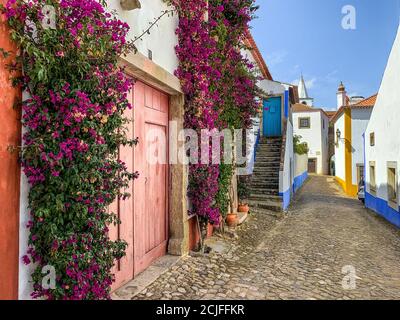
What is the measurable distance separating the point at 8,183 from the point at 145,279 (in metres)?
2.28

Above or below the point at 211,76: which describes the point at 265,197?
below

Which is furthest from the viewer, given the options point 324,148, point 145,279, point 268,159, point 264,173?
point 324,148

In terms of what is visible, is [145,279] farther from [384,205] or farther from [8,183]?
[384,205]

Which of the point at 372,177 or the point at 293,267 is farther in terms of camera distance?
the point at 372,177

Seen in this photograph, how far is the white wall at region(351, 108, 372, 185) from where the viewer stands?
19484mm

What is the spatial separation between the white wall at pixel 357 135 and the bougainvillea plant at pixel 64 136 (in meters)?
19.9

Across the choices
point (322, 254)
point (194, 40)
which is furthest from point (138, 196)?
point (322, 254)

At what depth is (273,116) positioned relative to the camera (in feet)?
47.8

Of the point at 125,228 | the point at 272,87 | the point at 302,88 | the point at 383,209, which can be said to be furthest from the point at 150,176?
the point at 302,88

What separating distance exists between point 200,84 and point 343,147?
60.5 ft

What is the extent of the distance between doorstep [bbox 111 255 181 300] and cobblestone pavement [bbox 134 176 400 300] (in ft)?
0.21

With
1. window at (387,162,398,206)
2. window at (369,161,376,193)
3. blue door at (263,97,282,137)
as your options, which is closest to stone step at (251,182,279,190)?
window at (387,162,398,206)
